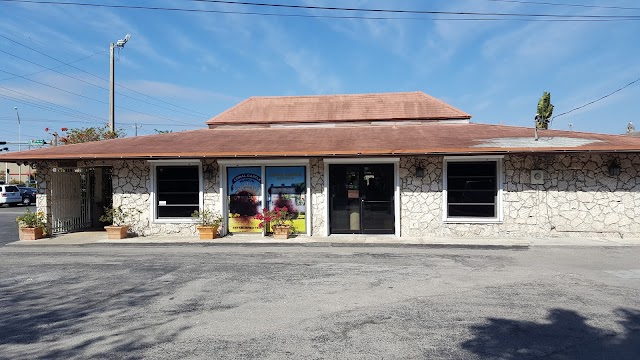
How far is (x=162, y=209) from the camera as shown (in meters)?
13.4

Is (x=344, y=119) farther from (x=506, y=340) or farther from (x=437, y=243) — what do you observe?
(x=506, y=340)

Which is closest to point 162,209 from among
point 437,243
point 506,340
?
point 437,243

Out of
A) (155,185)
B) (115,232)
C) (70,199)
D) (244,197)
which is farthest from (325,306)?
(70,199)

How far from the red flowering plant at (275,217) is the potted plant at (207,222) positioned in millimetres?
1308

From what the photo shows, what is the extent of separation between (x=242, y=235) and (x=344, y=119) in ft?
21.7

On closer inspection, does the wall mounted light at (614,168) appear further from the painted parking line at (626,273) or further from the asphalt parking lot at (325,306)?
the painted parking line at (626,273)

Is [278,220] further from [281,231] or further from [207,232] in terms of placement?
[207,232]

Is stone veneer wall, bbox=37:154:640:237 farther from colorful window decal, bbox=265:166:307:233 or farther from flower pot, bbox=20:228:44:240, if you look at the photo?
flower pot, bbox=20:228:44:240

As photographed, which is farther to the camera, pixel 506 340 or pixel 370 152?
pixel 370 152

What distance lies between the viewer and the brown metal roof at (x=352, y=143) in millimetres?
11469

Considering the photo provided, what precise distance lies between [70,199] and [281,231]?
8.42m

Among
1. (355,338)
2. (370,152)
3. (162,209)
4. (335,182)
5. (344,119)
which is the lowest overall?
(355,338)

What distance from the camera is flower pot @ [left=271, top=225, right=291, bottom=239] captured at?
1248cm

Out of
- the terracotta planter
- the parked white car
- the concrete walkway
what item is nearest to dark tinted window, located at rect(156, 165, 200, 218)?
the concrete walkway
